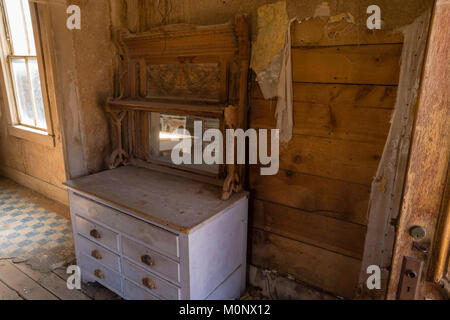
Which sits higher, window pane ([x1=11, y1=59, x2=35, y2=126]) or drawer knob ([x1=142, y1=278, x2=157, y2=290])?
window pane ([x1=11, y1=59, x2=35, y2=126])

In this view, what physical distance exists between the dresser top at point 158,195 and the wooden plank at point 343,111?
1.92 feet

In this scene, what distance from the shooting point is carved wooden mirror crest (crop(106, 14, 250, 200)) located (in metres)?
1.75

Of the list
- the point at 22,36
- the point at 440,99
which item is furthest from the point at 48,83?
the point at 440,99

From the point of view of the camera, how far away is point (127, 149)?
239 centimetres

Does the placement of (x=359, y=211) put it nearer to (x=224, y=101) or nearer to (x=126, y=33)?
(x=224, y=101)

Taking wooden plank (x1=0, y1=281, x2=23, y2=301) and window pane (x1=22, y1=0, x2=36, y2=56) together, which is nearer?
wooden plank (x1=0, y1=281, x2=23, y2=301)

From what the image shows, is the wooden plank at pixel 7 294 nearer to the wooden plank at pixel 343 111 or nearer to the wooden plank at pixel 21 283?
the wooden plank at pixel 21 283

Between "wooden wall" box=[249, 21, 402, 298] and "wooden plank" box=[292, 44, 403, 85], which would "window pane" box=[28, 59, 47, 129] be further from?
"wooden plank" box=[292, 44, 403, 85]

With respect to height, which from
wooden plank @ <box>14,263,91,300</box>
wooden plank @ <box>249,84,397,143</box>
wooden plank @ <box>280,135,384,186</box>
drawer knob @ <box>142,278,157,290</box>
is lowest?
wooden plank @ <box>14,263,91,300</box>

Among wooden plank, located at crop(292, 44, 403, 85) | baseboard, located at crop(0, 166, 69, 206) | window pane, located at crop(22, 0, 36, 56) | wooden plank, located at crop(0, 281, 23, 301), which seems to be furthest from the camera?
baseboard, located at crop(0, 166, 69, 206)

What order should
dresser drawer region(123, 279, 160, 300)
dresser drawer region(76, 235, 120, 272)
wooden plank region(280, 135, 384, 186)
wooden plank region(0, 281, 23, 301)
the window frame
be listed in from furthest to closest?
1. the window frame
2. wooden plank region(0, 281, 23, 301)
3. dresser drawer region(76, 235, 120, 272)
4. dresser drawer region(123, 279, 160, 300)
5. wooden plank region(280, 135, 384, 186)

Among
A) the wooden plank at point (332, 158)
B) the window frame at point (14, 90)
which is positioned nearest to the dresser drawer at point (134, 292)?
the wooden plank at point (332, 158)

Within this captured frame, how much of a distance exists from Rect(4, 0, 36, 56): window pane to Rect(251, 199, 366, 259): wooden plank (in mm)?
2955

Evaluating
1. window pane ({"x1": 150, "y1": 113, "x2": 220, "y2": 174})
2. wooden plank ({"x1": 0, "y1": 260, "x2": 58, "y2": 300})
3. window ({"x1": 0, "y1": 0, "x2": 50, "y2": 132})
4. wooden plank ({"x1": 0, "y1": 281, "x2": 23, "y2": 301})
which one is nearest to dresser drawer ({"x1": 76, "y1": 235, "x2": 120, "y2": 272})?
wooden plank ({"x1": 0, "y1": 260, "x2": 58, "y2": 300})
